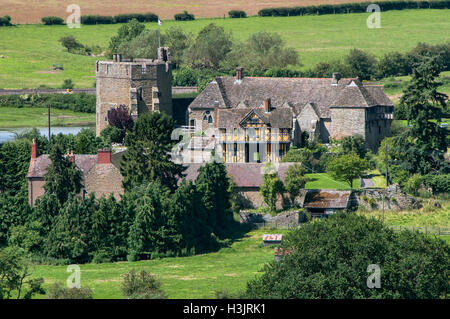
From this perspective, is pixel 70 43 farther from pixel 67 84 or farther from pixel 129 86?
pixel 129 86

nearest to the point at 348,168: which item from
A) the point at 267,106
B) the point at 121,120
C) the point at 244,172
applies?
the point at 244,172

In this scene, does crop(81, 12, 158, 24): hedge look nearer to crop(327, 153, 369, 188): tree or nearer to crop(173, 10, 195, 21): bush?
crop(173, 10, 195, 21): bush

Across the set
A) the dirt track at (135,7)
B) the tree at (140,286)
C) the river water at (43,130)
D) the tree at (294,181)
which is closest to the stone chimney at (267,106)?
the tree at (294,181)

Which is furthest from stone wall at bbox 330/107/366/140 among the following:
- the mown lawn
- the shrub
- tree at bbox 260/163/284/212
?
the shrub

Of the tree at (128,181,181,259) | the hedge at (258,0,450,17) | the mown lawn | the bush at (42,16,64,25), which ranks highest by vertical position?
the hedge at (258,0,450,17)

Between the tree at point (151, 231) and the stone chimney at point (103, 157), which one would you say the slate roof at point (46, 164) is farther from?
the tree at point (151, 231)

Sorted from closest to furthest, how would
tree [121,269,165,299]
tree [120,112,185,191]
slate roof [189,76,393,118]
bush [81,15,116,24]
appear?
tree [121,269,165,299] → tree [120,112,185,191] → slate roof [189,76,393,118] → bush [81,15,116,24]
